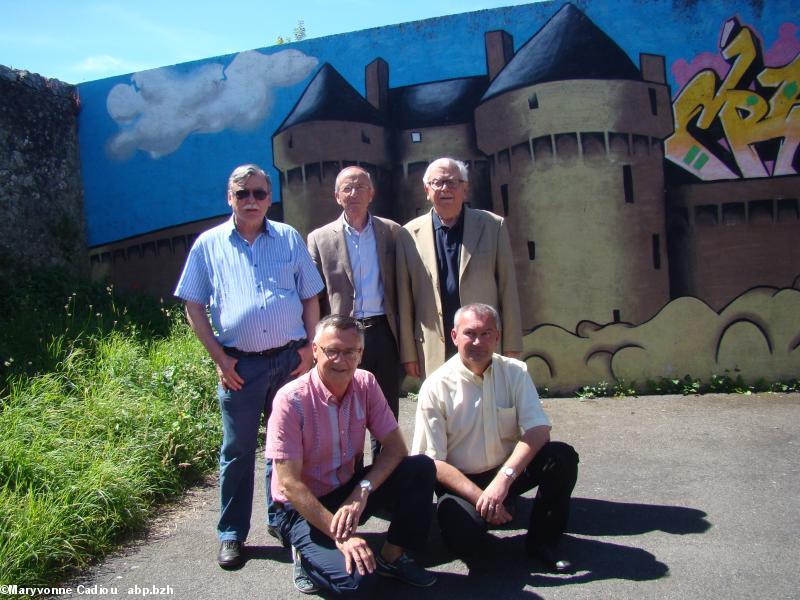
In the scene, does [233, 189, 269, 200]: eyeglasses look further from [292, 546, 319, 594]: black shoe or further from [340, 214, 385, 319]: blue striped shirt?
[292, 546, 319, 594]: black shoe

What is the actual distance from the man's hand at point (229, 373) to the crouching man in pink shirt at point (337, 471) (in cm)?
34

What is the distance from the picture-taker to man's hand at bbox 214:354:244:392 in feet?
10.2

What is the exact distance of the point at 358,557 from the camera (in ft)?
8.43

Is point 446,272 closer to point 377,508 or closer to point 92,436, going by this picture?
point 377,508

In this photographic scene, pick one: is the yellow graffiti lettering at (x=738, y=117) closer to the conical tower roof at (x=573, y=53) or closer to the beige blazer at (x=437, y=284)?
the conical tower roof at (x=573, y=53)

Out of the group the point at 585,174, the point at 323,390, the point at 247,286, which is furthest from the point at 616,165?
the point at 323,390

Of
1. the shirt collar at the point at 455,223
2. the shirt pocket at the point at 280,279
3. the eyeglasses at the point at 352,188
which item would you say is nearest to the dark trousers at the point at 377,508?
the shirt pocket at the point at 280,279

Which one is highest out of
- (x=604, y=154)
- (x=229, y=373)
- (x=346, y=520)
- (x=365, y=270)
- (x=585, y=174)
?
(x=604, y=154)

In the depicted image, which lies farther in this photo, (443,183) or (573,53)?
(573,53)

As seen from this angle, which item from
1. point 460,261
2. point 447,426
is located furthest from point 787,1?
point 447,426

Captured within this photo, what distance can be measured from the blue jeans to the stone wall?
4602 millimetres

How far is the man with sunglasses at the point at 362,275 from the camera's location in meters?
3.67

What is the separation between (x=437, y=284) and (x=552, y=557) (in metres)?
1.46

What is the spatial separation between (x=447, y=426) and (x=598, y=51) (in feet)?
13.4
